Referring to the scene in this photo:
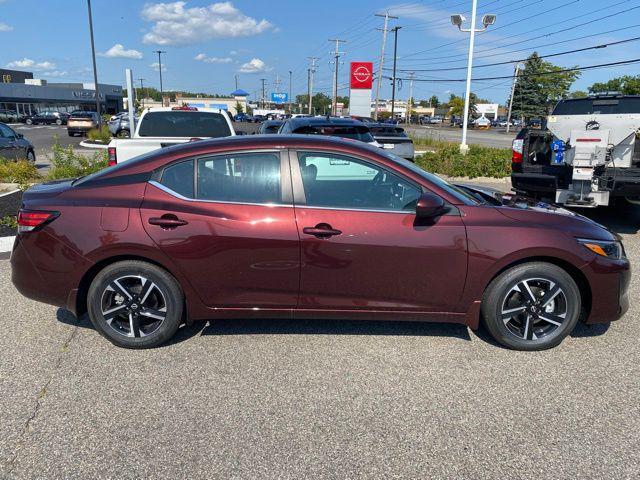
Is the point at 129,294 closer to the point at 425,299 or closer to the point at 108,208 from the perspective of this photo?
the point at 108,208

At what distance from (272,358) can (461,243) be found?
1.64 metres

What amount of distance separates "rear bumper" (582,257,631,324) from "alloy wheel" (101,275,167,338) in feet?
10.6

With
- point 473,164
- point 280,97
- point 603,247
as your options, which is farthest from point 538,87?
point 603,247

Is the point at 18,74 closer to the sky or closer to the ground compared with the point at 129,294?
closer to the sky

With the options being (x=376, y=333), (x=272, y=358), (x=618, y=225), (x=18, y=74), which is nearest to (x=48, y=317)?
(x=272, y=358)

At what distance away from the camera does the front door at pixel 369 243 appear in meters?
3.70

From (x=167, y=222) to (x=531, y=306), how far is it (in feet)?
9.21

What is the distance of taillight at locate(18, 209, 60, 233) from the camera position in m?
3.81

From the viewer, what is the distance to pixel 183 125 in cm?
898

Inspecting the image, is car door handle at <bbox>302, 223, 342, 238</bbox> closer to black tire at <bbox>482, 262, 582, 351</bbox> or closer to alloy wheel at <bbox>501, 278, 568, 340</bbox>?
black tire at <bbox>482, 262, 582, 351</bbox>

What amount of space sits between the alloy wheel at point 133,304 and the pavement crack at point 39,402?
432mm

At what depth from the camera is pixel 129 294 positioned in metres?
3.85

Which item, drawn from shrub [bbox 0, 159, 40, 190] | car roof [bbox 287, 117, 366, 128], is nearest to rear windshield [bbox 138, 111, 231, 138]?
car roof [bbox 287, 117, 366, 128]

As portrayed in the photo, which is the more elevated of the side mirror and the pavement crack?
the side mirror
